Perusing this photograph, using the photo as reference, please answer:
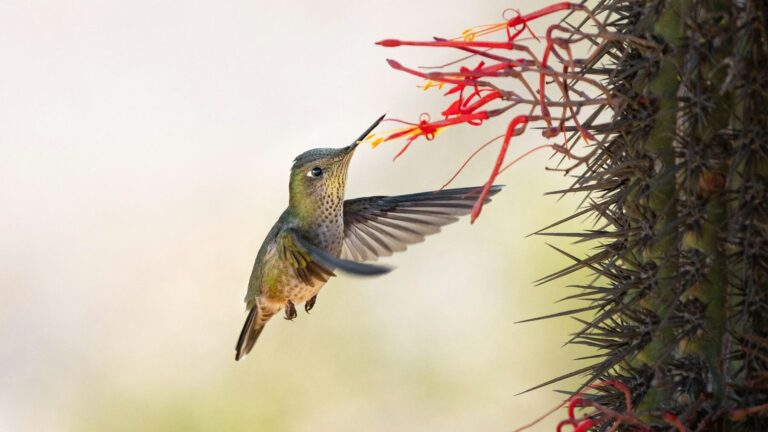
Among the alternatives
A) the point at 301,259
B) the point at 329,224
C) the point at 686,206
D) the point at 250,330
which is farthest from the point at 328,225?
the point at 686,206

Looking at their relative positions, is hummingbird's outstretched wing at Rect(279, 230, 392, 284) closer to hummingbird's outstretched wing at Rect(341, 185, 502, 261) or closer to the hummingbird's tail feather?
hummingbird's outstretched wing at Rect(341, 185, 502, 261)

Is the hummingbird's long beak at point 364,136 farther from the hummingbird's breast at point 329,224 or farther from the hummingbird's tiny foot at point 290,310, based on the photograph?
the hummingbird's tiny foot at point 290,310

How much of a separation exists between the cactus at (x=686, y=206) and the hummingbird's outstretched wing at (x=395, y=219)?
4.51 ft

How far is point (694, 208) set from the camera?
109 inches

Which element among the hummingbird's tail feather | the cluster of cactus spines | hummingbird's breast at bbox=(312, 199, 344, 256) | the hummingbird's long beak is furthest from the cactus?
the hummingbird's tail feather

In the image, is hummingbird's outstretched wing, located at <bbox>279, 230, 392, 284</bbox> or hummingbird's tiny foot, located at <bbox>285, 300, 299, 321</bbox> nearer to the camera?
hummingbird's outstretched wing, located at <bbox>279, 230, 392, 284</bbox>

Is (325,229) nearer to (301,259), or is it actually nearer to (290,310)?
(301,259)

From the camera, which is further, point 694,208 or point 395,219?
point 395,219

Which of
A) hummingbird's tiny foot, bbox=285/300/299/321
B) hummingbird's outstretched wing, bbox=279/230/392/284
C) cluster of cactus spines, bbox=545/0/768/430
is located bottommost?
cluster of cactus spines, bbox=545/0/768/430

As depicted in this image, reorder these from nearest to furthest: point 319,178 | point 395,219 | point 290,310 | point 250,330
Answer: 1. point 319,178
2. point 395,219
3. point 290,310
4. point 250,330

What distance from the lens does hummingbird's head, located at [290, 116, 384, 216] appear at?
450 cm

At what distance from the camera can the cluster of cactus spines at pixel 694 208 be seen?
106 inches

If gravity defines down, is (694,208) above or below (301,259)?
below

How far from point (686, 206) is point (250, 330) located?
2.88 meters
